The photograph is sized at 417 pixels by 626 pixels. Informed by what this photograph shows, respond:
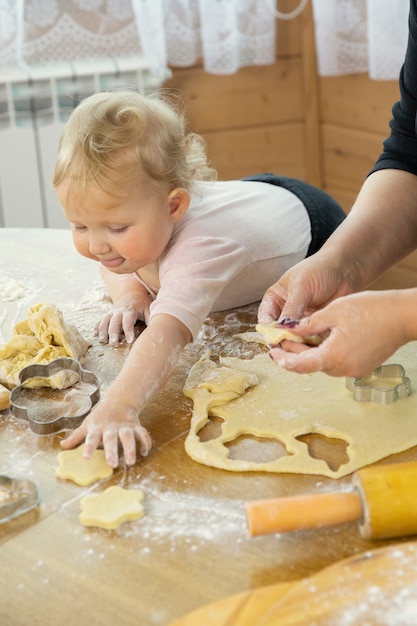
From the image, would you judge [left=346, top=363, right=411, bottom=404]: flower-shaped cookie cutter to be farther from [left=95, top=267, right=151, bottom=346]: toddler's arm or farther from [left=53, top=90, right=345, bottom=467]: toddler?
[left=95, top=267, right=151, bottom=346]: toddler's arm

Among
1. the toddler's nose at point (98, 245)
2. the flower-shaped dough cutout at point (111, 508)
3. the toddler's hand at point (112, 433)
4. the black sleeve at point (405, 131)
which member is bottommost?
the flower-shaped dough cutout at point (111, 508)

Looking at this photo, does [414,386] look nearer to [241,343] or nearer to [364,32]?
[241,343]

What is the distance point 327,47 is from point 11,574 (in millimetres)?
2690

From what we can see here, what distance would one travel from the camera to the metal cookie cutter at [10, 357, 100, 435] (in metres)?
1.20

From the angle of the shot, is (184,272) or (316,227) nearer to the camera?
(184,272)

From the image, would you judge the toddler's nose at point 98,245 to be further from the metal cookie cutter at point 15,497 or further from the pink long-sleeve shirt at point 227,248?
the metal cookie cutter at point 15,497

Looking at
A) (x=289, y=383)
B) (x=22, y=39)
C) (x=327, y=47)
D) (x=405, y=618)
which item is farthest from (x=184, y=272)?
(x=327, y=47)

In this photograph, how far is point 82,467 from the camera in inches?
42.5

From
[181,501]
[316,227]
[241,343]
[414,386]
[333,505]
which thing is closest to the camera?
[333,505]

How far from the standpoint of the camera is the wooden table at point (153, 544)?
0.83 m

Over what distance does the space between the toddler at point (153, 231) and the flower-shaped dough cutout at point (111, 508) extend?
176mm

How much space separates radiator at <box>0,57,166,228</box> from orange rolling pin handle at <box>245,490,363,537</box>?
2365 mm

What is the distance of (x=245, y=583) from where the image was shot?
2.79 ft

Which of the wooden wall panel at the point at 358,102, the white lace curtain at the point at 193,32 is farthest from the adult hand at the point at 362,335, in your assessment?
the wooden wall panel at the point at 358,102
